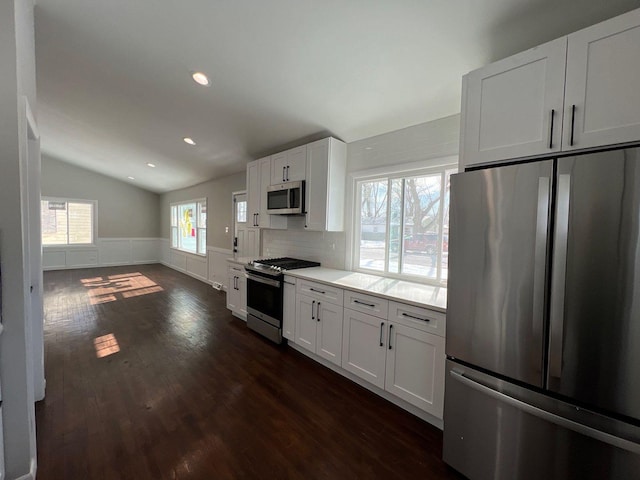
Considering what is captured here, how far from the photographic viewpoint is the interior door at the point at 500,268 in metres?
1.29

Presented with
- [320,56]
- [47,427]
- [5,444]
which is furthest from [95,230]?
[320,56]

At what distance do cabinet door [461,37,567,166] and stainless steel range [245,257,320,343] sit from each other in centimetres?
228

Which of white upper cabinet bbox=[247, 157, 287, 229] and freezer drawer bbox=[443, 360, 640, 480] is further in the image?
white upper cabinet bbox=[247, 157, 287, 229]

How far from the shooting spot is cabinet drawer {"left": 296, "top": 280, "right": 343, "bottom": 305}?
255cm

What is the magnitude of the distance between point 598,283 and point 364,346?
1.62 meters

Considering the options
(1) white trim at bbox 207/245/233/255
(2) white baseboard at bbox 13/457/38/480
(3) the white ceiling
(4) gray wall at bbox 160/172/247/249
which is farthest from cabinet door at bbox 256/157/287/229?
(2) white baseboard at bbox 13/457/38/480

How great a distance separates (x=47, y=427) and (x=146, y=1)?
10.1ft

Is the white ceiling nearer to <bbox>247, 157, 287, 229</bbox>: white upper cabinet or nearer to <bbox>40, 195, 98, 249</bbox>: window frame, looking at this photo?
<bbox>247, 157, 287, 229</bbox>: white upper cabinet

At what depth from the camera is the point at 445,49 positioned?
1.78 metres

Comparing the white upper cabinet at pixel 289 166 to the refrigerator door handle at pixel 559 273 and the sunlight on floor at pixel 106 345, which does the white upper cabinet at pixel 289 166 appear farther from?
the sunlight on floor at pixel 106 345

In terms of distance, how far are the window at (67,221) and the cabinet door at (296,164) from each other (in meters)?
7.92

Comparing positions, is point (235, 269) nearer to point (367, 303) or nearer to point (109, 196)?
point (367, 303)

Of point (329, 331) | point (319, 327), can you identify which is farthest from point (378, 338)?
point (319, 327)

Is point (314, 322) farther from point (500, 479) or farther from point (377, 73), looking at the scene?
point (377, 73)
